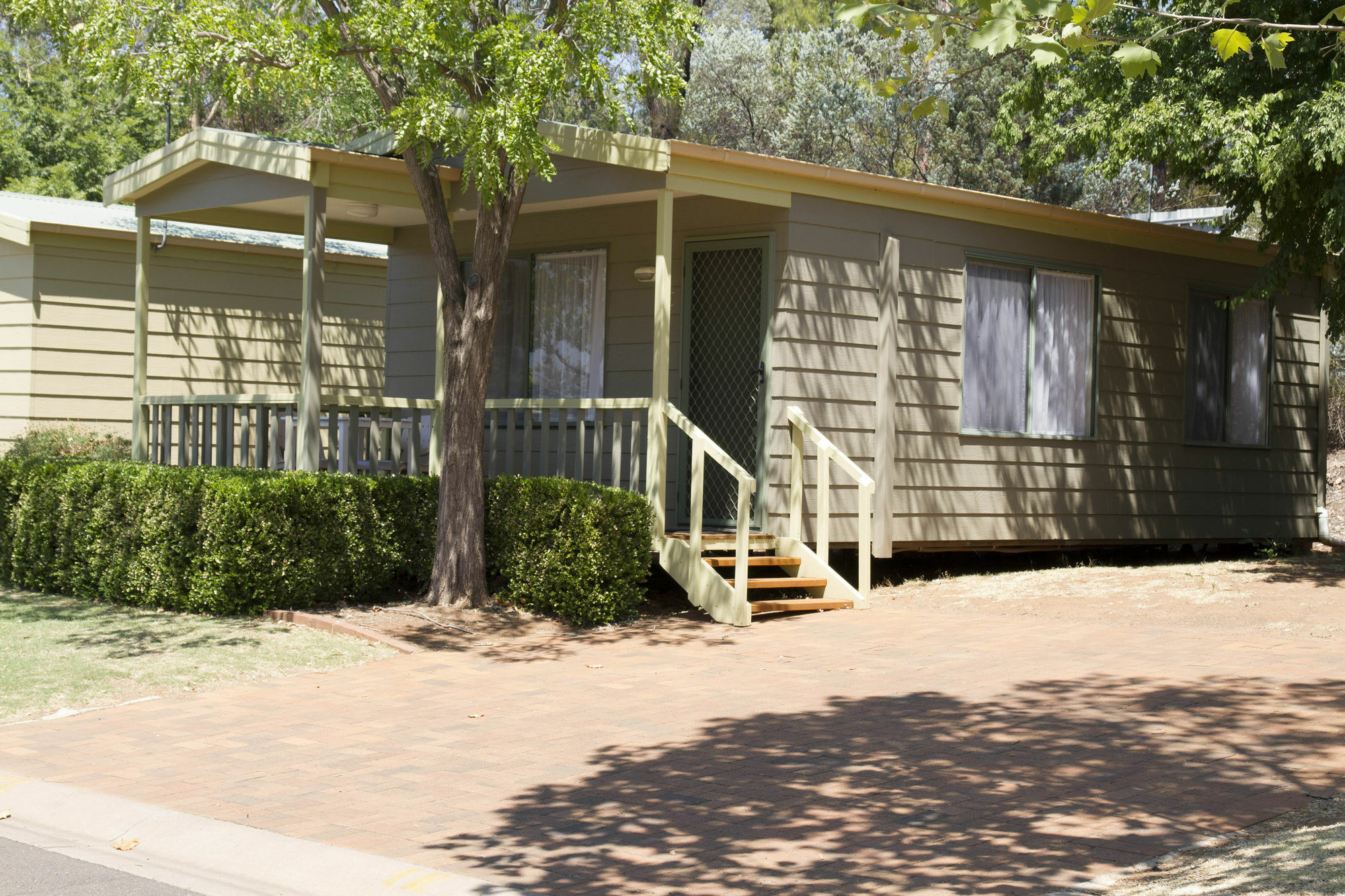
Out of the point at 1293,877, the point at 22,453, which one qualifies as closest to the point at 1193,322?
the point at 1293,877

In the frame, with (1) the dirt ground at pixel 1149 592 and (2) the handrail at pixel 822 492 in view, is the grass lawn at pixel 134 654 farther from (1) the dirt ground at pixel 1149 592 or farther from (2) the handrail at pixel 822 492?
(1) the dirt ground at pixel 1149 592

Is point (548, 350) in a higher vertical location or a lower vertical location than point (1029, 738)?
higher

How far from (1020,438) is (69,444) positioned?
963cm

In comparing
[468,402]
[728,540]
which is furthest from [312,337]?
[728,540]

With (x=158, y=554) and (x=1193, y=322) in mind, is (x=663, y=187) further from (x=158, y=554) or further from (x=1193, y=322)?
(x=1193, y=322)

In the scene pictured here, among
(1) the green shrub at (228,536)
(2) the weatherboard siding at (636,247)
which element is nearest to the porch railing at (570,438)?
(2) the weatherboard siding at (636,247)

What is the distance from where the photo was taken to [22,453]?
13641 millimetres

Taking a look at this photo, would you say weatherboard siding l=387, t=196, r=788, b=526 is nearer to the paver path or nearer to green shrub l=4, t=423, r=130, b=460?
the paver path

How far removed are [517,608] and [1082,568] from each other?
5.48 metres

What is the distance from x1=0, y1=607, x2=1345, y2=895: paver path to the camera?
16.3ft

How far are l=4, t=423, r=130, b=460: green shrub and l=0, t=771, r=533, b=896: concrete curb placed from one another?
8.53 meters

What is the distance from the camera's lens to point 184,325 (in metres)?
15.2

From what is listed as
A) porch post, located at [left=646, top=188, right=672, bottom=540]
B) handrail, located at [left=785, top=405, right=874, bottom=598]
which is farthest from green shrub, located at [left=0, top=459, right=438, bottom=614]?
handrail, located at [left=785, top=405, right=874, bottom=598]

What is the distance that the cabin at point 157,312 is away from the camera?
14.2m
